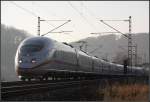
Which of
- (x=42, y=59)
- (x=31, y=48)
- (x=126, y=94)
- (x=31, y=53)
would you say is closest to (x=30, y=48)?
(x=31, y=48)

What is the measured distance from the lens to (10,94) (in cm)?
1516

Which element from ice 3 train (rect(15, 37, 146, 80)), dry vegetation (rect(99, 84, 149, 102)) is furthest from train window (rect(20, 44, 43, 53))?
dry vegetation (rect(99, 84, 149, 102))

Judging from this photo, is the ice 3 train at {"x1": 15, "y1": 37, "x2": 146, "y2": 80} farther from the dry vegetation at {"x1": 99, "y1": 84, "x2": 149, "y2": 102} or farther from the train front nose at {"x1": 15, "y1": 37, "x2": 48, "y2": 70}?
the dry vegetation at {"x1": 99, "y1": 84, "x2": 149, "y2": 102}

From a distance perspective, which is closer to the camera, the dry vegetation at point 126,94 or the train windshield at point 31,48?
the dry vegetation at point 126,94

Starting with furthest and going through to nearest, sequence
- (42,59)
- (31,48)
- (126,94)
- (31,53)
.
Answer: (31,48) → (42,59) → (31,53) → (126,94)

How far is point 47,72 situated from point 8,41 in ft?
392

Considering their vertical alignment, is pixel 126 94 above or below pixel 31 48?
below

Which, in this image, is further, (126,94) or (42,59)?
(42,59)

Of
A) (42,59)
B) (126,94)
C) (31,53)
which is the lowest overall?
(126,94)

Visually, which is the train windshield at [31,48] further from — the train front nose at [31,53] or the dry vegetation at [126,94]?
the dry vegetation at [126,94]

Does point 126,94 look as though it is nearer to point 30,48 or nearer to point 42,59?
point 42,59

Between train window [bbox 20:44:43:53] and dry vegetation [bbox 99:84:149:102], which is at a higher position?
train window [bbox 20:44:43:53]

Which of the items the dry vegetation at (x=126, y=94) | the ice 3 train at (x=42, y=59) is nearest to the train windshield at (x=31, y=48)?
the ice 3 train at (x=42, y=59)

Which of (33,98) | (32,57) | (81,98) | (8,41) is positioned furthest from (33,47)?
(8,41)
